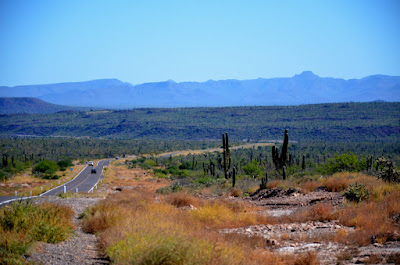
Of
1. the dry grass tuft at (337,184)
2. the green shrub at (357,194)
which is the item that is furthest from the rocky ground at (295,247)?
the dry grass tuft at (337,184)

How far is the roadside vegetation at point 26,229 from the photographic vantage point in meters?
8.61

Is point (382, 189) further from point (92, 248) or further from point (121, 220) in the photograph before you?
point (92, 248)

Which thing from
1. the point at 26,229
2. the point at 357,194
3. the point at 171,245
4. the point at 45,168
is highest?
the point at 171,245

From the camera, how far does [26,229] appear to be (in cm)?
1031

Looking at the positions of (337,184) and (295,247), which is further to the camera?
(337,184)

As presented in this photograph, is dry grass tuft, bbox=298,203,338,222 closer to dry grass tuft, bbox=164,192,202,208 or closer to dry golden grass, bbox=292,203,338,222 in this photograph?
dry golden grass, bbox=292,203,338,222

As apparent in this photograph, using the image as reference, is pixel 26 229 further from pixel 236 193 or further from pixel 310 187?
pixel 236 193

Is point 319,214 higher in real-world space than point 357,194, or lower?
lower

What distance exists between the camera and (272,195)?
22.8 meters

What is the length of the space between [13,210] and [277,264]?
688 cm

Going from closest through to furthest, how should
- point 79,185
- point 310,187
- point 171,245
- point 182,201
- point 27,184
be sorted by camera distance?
point 171,245 → point 182,201 → point 310,187 → point 79,185 → point 27,184

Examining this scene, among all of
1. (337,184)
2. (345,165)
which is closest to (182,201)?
(337,184)

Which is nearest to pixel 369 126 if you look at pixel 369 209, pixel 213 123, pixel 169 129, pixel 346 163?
pixel 213 123

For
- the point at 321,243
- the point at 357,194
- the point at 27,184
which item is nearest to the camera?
the point at 321,243
